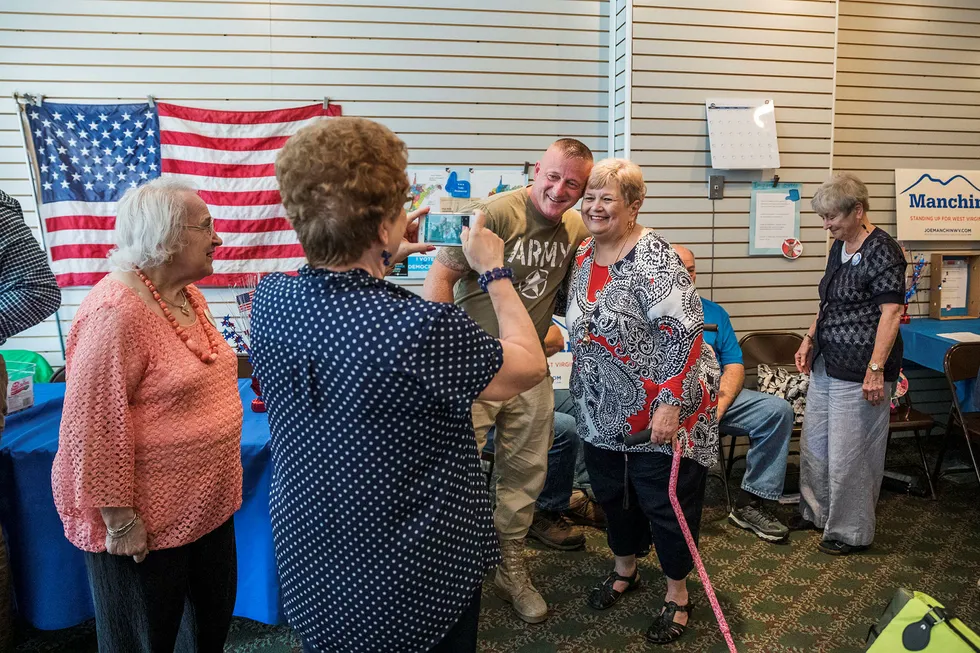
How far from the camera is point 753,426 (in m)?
3.69

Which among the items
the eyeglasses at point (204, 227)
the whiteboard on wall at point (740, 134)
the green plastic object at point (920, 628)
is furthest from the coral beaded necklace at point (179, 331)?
the whiteboard on wall at point (740, 134)

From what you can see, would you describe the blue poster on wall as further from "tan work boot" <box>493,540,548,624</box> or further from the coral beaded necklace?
the coral beaded necklace

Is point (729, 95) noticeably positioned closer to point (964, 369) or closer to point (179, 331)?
point (964, 369)

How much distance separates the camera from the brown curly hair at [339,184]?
3.68ft

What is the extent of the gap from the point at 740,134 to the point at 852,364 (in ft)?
6.50

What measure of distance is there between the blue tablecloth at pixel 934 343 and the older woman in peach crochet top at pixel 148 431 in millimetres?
4372

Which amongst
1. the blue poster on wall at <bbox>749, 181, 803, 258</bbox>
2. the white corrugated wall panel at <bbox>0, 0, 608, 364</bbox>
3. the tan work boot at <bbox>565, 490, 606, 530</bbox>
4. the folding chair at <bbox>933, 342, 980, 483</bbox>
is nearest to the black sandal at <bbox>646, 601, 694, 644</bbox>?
the tan work boot at <bbox>565, 490, 606, 530</bbox>

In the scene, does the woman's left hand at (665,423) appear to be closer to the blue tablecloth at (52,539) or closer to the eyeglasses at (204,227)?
the blue tablecloth at (52,539)

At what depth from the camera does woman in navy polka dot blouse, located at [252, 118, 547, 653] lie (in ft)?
3.70

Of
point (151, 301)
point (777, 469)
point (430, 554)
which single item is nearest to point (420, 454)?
point (430, 554)

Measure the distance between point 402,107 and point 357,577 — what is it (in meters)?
3.88

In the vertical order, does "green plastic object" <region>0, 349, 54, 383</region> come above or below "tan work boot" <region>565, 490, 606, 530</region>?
above

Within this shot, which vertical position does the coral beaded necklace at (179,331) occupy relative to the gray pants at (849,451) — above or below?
above

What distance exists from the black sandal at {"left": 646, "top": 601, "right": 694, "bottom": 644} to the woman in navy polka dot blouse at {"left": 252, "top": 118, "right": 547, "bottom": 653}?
5.31ft
